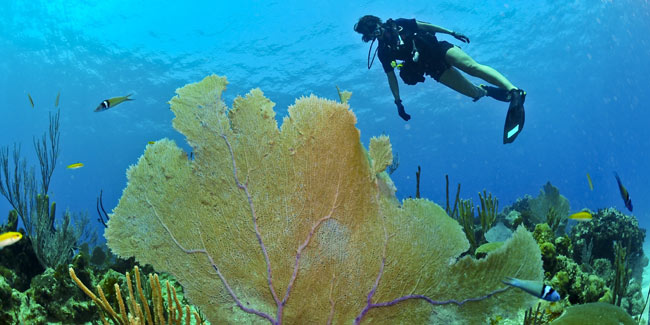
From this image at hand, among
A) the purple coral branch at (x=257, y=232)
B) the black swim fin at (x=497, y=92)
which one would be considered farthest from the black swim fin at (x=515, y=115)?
the purple coral branch at (x=257, y=232)

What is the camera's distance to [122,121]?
1784 inches

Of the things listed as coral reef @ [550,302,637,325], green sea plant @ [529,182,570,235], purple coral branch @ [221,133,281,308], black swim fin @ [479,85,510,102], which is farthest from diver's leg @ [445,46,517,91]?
purple coral branch @ [221,133,281,308]

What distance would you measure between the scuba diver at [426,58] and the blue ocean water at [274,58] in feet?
80.6

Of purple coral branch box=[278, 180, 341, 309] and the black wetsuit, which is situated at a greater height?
the black wetsuit

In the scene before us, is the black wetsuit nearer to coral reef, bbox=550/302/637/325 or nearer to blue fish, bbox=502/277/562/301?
coral reef, bbox=550/302/637/325

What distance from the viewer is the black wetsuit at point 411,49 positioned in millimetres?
6828

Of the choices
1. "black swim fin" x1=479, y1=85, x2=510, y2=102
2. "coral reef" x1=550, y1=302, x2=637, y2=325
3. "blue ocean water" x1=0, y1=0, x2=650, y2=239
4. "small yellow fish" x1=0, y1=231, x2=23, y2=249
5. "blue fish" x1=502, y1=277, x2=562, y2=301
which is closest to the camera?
"blue fish" x1=502, y1=277, x2=562, y2=301

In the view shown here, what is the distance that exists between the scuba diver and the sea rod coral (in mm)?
4652

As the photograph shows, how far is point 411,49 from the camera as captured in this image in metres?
6.82

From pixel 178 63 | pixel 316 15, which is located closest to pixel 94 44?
pixel 178 63

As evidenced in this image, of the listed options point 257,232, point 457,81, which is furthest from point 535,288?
point 457,81

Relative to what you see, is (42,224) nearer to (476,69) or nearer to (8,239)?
(8,239)

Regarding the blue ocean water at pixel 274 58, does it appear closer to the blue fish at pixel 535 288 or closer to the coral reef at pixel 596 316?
the coral reef at pixel 596 316

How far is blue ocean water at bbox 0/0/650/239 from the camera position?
101 ft
